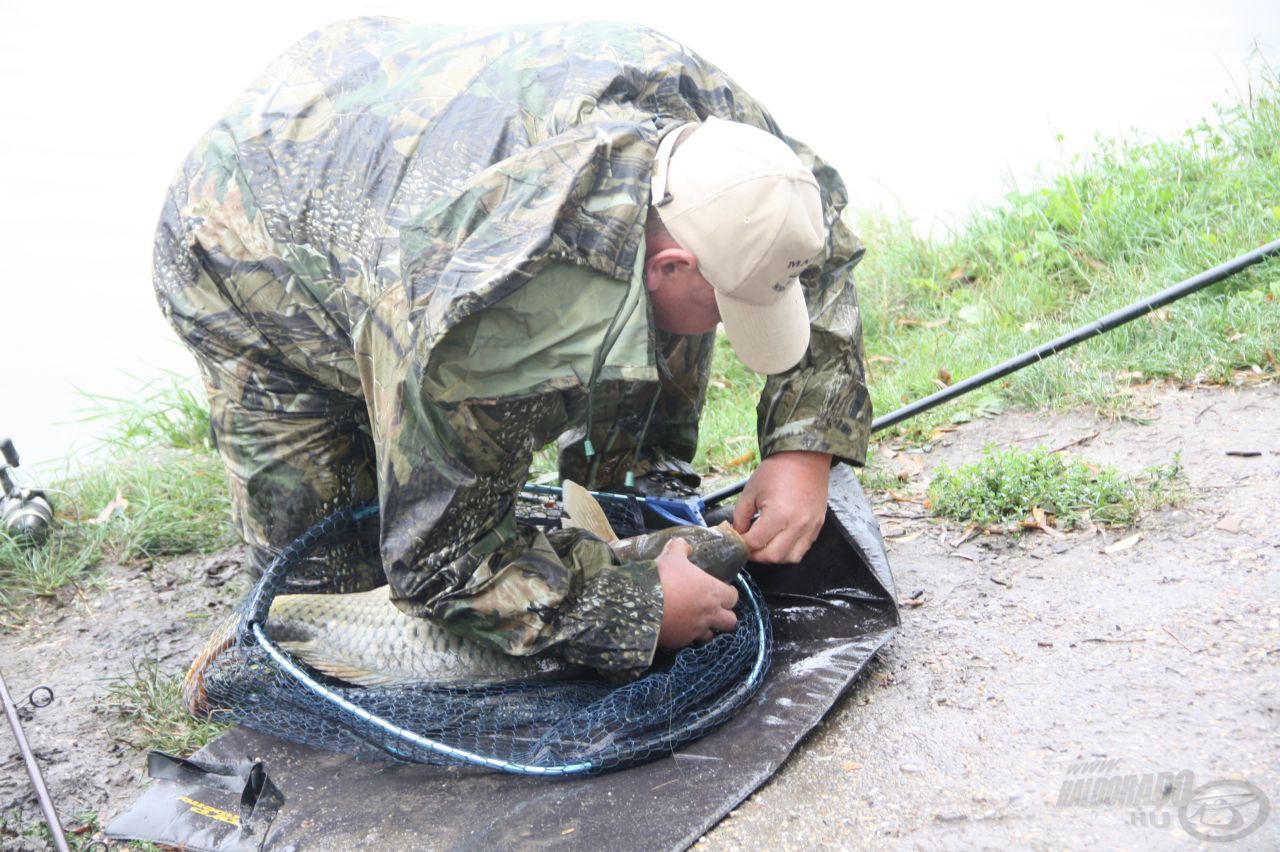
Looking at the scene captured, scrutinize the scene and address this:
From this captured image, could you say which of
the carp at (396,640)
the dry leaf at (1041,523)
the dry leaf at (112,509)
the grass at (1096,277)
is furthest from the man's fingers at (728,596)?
the dry leaf at (112,509)

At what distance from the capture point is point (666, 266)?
2.50 metres

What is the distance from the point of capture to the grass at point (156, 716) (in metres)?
3.28

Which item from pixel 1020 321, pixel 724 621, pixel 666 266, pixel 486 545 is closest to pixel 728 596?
pixel 724 621

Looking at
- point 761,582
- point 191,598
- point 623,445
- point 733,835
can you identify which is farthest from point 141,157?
point 733,835

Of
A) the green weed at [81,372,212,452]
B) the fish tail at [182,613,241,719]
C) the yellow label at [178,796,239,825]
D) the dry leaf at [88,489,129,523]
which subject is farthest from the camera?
the green weed at [81,372,212,452]

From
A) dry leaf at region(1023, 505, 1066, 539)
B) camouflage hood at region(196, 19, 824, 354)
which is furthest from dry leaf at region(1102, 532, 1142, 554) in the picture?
camouflage hood at region(196, 19, 824, 354)

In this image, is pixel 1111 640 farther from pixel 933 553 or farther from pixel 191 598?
pixel 191 598

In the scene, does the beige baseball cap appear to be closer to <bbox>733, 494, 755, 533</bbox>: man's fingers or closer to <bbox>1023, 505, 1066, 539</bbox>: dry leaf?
<bbox>733, 494, 755, 533</bbox>: man's fingers

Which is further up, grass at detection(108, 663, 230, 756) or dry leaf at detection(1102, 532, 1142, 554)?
dry leaf at detection(1102, 532, 1142, 554)

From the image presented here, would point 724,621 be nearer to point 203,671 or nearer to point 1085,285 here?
point 203,671

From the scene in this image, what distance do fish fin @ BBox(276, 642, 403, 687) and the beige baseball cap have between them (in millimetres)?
1405

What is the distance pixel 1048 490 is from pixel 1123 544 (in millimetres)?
321

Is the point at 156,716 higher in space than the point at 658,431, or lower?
lower

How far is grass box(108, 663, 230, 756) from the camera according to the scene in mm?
3281
